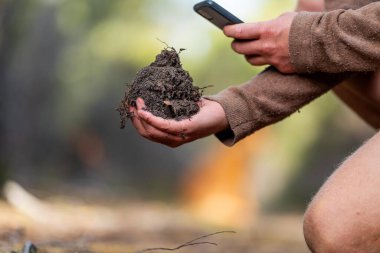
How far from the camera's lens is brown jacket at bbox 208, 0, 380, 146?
8.27ft

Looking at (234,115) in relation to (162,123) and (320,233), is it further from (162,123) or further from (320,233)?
(320,233)

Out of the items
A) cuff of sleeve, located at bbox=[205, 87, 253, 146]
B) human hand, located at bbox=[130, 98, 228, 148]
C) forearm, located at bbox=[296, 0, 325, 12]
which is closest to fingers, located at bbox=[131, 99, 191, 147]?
human hand, located at bbox=[130, 98, 228, 148]

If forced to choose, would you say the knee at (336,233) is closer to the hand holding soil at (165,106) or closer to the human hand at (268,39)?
the hand holding soil at (165,106)

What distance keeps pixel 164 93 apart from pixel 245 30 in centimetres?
41

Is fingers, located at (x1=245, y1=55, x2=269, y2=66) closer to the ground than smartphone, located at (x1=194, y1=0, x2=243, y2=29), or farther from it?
closer to the ground

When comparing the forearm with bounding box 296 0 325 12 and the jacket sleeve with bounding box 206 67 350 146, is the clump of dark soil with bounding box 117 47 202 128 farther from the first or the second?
the forearm with bounding box 296 0 325 12

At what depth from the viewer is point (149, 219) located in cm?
666

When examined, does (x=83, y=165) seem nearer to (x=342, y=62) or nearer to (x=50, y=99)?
(x=50, y=99)

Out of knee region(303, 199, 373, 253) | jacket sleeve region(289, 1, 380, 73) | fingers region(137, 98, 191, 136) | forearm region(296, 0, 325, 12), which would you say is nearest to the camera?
knee region(303, 199, 373, 253)

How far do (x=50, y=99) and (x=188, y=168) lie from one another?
2.51m

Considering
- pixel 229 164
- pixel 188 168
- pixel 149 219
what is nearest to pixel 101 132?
pixel 188 168

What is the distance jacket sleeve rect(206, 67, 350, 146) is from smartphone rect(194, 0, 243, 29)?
23cm

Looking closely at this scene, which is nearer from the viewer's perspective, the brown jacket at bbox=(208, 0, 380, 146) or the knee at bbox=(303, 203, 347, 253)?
the knee at bbox=(303, 203, 347, 253)

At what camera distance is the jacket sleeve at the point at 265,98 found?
2.68m
